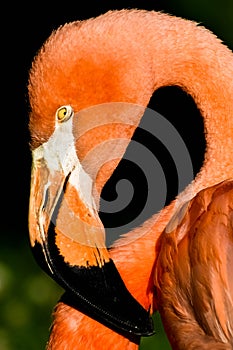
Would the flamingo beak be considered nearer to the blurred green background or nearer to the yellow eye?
the yellow eye

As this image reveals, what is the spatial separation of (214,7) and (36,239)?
235cm

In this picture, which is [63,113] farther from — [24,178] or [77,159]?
[24,178]

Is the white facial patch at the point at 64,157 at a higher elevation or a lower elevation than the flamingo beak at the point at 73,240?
higher

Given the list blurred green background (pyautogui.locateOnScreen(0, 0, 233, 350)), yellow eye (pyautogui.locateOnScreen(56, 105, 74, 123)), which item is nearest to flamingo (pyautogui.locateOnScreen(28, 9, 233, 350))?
yellow eye (pyautogui.locateOnScreen(56, 105, 74, 123))

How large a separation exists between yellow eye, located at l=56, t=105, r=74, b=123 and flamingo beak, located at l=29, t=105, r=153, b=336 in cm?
1

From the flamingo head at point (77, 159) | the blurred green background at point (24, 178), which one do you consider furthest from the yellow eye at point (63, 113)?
the blurred green background at point (24, 178)

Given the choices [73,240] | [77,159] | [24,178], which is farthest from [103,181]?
[24,178]

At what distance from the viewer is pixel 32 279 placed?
4301 mm

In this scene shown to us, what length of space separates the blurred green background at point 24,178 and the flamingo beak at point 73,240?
151cm

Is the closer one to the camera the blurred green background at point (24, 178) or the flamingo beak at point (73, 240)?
the flamingo beak at point (73, 240)

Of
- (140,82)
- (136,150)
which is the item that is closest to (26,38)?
(136,150)

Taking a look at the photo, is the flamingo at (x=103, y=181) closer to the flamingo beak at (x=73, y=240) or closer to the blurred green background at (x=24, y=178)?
the flamingo beak at (x=73, y=240)

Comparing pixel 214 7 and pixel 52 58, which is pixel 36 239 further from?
pixel 214 7

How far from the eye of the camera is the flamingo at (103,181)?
2.48 meters
